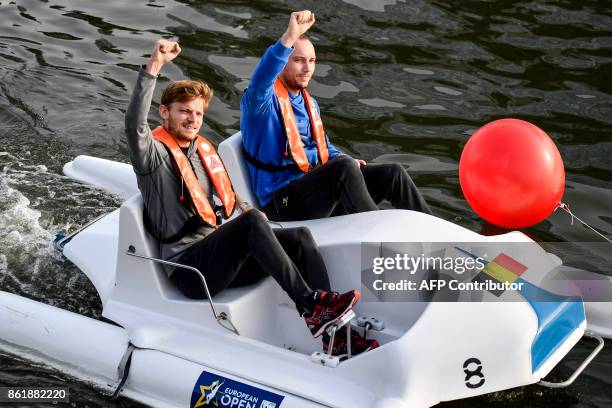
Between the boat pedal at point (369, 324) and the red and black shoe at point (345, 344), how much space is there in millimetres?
37

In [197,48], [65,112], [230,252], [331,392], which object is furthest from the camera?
[197,48]

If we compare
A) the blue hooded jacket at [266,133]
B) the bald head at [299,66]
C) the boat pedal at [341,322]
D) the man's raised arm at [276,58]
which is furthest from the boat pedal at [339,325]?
the bald head at [299,66]

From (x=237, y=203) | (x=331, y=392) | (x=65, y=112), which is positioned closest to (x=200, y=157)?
(x=237, y=203)

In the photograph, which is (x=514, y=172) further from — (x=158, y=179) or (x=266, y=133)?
(x=158, y=179)

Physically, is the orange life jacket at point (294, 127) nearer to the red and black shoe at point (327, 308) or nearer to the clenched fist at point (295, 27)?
the clenched fist at point (295, 27)

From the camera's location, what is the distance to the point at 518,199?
4074 mm

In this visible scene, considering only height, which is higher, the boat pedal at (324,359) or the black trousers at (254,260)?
the black trousers at (254,260)

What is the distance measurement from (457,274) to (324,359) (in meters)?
0.62

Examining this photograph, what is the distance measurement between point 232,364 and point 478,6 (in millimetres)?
5397

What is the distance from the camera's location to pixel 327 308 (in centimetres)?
347

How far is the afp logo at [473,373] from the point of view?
3393 mm

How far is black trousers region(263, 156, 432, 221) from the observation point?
409 cm

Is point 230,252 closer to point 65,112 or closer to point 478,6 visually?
point 65,112

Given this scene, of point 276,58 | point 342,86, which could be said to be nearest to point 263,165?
point 276,58
